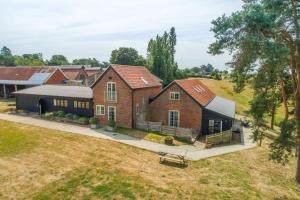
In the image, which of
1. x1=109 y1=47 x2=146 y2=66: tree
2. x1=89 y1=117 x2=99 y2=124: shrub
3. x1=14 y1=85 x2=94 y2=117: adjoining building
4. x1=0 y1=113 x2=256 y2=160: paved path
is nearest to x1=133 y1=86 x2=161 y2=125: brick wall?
x1=0 y1=113 x2=256 y2=160: paved path

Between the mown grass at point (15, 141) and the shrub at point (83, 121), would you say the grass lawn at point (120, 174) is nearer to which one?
the mown grass at point (15, 141)

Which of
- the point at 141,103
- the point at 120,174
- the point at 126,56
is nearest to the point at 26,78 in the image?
the point at 141,103

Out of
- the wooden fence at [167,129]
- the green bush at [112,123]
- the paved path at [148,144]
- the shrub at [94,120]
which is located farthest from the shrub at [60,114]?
the wooden fence at [167,129]

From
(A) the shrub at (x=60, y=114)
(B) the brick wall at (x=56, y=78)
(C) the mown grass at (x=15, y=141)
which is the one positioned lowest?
(C) the mown grass at (x=15, y=141)

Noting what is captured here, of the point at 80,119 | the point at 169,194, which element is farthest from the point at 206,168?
the point at 80,119

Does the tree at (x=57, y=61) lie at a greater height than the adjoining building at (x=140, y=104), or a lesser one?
greater

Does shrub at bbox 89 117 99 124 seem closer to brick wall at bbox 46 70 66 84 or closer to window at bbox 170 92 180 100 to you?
window at bbox 170 92 180 100

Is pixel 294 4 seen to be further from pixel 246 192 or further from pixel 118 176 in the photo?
pixel 118 176
